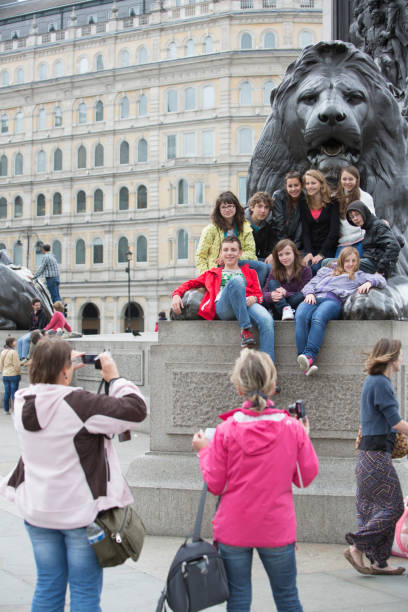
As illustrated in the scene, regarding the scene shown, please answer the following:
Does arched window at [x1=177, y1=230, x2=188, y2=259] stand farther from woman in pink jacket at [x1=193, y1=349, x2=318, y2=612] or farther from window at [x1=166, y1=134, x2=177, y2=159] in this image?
woman in pink jacket at [x1=193, y1=349, x2=318, y2=612]

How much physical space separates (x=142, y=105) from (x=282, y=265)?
184ft

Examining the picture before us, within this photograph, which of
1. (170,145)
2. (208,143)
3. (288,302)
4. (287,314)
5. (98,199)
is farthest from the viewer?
(98,199)

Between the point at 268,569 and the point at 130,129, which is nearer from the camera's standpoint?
the point at 268,569

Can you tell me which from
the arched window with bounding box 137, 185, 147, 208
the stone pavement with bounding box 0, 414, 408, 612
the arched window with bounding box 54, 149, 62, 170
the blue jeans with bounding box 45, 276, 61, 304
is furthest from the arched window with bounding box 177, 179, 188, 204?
the stone pavement with bounding box 0, 414, 408, 612

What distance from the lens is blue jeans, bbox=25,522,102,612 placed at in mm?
3318

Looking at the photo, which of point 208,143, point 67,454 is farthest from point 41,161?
point 67,454

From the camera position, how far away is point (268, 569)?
3359mm

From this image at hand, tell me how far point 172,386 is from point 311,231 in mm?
1607

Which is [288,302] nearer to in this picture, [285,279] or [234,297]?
[285,279]

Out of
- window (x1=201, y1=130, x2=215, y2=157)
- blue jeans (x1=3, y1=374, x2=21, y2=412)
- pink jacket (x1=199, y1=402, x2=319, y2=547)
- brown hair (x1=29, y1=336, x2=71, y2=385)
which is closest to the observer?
pink jacket (x1=199, y1=402, x2=319, y2=547)

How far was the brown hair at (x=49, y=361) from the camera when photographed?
3.47 m

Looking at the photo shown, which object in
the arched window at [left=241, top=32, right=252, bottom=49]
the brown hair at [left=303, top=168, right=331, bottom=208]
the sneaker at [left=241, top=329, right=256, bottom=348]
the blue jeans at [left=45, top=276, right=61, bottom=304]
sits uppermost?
the arched window at [left=241, top=32, right=252, bottom=49]

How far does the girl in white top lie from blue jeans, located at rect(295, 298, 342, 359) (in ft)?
2.49

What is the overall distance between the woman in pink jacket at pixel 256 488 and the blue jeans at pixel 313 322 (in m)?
1.98
